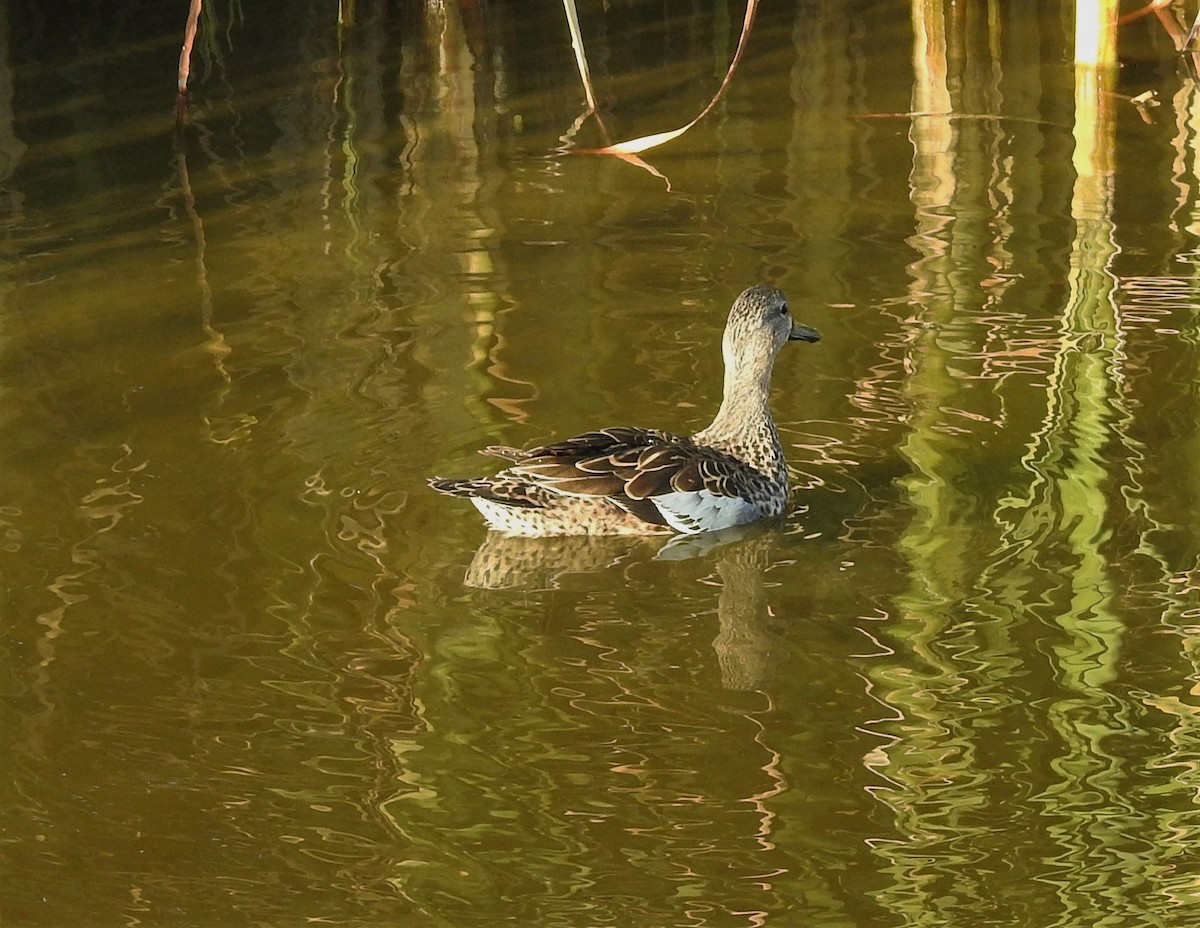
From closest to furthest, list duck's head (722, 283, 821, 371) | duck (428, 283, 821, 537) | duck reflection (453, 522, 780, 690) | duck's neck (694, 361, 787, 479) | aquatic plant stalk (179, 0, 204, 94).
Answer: duck reflection (453, 522, 780, 690) < duck (428, 283, 821, 537) < duck's neck (694, 361, 787, 479) < duck's head (722, 283, 821, 371) < aquatic plant stalk (179, 0, 204, 94)

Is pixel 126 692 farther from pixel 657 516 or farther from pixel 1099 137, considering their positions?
pixel 1099 137

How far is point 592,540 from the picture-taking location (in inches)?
283

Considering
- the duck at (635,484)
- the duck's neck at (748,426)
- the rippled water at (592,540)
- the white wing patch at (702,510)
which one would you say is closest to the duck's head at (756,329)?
the duck's neck at (748,426)

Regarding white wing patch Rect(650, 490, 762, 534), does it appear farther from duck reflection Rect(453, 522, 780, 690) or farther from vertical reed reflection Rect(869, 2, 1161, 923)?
vertical reed reflection Rect(869, 2, 1161, 923)

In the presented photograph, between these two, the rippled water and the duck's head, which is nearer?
the rippled water

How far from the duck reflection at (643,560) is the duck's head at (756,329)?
25.3 inches

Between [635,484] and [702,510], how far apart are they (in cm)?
28

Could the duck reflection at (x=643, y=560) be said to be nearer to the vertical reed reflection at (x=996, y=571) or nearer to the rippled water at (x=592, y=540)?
the rippled water at (x=592, y=540)

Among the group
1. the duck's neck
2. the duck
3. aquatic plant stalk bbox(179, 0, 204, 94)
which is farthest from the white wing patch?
aquatic plant stalk bbox(179, 0, 204, 94)

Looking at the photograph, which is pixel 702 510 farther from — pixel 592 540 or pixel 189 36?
pixel 189 36

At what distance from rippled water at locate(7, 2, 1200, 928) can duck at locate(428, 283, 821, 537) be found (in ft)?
0.38

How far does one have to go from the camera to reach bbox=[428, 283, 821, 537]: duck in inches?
275

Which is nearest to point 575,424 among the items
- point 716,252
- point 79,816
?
point 716,252

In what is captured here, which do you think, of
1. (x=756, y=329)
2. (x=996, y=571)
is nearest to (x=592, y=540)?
(x=756, y=329)
